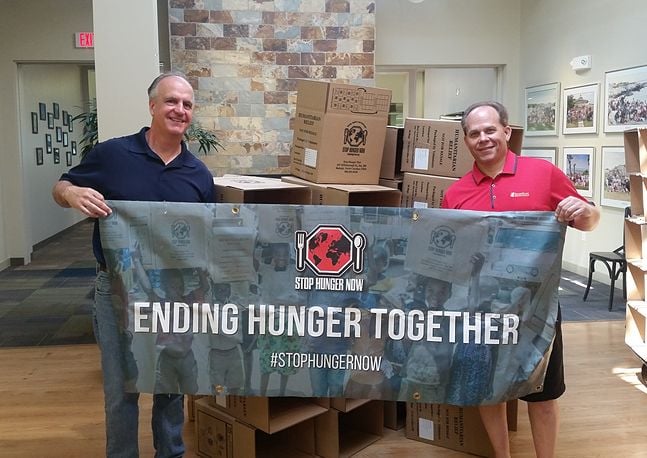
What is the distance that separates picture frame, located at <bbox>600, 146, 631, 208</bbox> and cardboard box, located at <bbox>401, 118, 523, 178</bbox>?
3533mm

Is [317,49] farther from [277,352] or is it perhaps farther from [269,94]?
[277,352]

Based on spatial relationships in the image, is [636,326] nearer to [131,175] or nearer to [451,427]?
[451,427]

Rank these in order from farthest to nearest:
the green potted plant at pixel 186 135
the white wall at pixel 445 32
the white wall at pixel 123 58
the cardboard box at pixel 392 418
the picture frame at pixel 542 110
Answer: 1. the white wall at pixel 445 32
2. the picture frame at pixel 542 110
3. the green potted plant at pixel 186 135
4. the white wall at pixel 123 58
5. the cardboard box at pixel 392 418

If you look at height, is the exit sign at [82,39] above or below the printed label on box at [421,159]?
above

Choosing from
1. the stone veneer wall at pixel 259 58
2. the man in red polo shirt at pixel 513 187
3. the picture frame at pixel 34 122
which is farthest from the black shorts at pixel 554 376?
the picture frame at pixel 34 122

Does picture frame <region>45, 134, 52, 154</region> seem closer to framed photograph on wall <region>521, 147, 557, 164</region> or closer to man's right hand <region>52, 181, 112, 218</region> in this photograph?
framed photograph on wall <region>521, 147, 557, 164</region>

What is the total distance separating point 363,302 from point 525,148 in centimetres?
616

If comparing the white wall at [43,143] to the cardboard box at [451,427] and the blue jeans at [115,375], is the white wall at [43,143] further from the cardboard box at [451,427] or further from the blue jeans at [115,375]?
the cardboard box at [451,427]

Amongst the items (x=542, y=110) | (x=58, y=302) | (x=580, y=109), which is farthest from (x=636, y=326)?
(x=58, y=302)

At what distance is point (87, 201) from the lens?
1.86 m

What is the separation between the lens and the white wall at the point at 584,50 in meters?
5.53

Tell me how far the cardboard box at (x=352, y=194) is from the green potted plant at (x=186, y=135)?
2.15 meters

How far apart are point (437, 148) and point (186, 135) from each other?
3041 mm

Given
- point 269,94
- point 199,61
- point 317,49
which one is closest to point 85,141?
point 199,61
